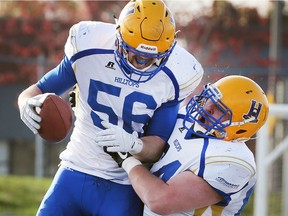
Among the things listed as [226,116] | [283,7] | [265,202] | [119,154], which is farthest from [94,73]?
[283,7]

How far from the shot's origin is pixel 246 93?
11.6 feet

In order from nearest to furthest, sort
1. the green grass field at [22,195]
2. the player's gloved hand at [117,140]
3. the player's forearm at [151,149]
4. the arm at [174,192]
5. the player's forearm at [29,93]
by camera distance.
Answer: the arm at [174,192] → the player's gloved hand at [117,140] → the player's forearm at [151,149] → the player's forearm at [29,93] → the green grass field at [22,195]

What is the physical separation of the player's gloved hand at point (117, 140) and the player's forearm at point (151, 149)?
41mm

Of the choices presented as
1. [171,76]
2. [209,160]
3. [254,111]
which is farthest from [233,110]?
[171,76]

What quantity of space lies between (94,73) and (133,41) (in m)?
0.30

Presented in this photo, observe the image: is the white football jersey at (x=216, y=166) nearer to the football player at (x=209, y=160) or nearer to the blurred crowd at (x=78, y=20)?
the football player at (x=209, y=160)

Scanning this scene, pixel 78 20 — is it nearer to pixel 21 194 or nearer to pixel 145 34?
pixel 21 194

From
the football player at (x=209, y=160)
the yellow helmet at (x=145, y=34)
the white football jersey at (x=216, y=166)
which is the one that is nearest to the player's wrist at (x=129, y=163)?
the football player at (x=209, y=160)

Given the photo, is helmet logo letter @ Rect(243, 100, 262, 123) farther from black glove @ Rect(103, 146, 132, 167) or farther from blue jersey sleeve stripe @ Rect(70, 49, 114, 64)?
blue jersey sleeve stripe @ Rect(70, 49, 114, 64)

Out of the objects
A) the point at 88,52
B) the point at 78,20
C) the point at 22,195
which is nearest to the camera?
the point at 88,52

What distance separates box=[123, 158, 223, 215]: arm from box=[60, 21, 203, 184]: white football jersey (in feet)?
1.25

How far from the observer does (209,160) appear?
3430 millimetres

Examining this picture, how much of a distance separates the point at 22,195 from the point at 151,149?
5976mm

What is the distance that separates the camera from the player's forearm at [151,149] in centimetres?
361
